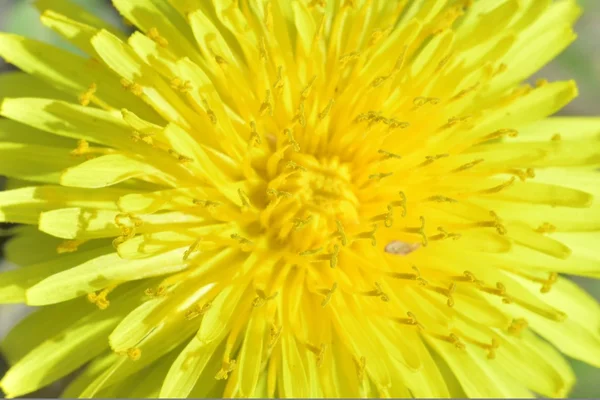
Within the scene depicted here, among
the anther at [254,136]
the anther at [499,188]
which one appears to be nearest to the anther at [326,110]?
the anther at [254,136]

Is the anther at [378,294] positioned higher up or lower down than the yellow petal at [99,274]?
lower down

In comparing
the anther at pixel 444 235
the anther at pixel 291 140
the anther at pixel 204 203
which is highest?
the anther at pixel 291 140

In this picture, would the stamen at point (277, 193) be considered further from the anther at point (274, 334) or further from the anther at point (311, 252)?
the anther at point (274, 334)

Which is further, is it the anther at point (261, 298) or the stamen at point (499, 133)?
the stamen at point (499, 133)

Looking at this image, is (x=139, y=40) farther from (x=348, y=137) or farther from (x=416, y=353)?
(x=416, y=353)

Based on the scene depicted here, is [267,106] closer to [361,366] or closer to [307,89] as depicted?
[307,89]

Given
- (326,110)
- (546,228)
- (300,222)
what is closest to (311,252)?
(300,222)

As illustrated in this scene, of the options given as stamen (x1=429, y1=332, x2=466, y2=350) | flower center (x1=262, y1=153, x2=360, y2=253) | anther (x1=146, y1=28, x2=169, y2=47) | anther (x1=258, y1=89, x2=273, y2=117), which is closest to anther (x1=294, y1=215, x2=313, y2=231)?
flower center (x1=262, y1=153, x2=360, y2=253)
